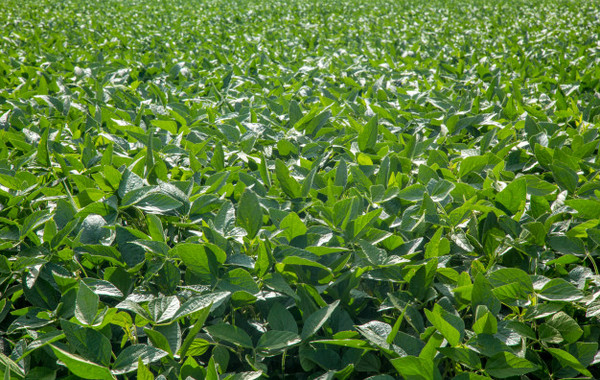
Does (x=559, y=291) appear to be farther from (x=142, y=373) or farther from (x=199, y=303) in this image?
(x=142, y=373)

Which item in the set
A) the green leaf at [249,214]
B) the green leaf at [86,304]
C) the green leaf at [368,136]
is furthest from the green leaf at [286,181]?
the green leaf at [86,304]

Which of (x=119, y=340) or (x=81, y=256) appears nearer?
(x=119, y=340)

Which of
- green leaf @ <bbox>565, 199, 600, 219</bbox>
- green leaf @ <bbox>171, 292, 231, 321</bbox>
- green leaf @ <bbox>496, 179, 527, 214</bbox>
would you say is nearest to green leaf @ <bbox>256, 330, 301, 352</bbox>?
green leaf @ <bbox>171, 292, 231, 321</bbox>

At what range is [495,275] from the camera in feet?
3.77

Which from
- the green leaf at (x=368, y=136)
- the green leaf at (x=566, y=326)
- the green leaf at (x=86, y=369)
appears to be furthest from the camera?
the green leaf at (x=368, y=136)

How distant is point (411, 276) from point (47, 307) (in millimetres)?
928

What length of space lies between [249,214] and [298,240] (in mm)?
153

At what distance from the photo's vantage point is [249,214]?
4.18 feet

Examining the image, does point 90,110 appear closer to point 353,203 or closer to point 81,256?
point 81,256

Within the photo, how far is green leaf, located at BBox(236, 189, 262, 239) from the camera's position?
4.18 ft

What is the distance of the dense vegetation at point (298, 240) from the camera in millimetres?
A: 1028

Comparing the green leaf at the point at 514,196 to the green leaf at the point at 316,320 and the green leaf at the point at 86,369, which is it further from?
the green leaf at the point at 86,369

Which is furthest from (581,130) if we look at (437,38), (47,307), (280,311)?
(437,38)

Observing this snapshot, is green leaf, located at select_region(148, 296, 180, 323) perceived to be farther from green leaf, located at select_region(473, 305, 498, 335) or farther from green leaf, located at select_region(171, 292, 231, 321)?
green leaf, located at select_region(473, 305, 498, 335)
